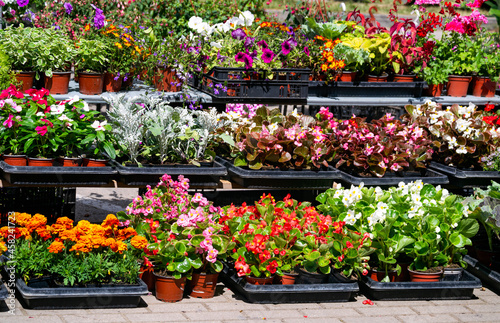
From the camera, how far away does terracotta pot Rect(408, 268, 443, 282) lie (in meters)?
4.22

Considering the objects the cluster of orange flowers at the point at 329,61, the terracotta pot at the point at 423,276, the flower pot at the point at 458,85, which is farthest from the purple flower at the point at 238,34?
the terracotta pot at the point at 423,276

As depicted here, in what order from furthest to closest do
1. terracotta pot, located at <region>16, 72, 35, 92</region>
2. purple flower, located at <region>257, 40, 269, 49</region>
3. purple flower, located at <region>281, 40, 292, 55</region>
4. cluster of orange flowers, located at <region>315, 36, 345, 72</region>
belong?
cluster of orange flowers, located at <region>315, 36, 345, 72</region> < purple flower, located at <region>281, 40, 292, 55</region> < purple flower, located at <region>257, 40, 269, 49</region> < terracotta pot, located at <region>16, 72, 35, 92</region>

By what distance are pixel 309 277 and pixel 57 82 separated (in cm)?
223

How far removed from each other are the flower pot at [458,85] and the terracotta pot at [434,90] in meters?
0.11

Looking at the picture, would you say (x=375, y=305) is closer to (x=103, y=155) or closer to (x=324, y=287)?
(x=324, y=287)

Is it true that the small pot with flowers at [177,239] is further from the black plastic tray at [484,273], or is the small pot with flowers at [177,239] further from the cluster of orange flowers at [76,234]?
the black plastic tray at [484,273]

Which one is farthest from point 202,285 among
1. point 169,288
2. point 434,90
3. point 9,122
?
point 434,90

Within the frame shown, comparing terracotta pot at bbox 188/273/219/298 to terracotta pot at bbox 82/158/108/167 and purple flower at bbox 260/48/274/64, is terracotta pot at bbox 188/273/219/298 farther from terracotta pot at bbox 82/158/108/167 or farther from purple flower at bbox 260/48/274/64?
purple flower at bbox 260/48/274/64

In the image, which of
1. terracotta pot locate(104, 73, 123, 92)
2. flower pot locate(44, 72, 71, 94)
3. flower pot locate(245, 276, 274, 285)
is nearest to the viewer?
flower pot locate(245, 276, 274, 285)

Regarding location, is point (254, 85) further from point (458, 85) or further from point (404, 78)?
point (458, 85)

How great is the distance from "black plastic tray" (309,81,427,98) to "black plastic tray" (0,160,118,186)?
83.0 inches

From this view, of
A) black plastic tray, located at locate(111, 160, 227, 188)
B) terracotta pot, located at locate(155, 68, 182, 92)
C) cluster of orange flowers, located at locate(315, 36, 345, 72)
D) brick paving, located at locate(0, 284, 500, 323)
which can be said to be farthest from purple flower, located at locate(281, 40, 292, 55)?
brick paving, located at locate(0, 284, 500, 323)

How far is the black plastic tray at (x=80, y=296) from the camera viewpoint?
3600mm

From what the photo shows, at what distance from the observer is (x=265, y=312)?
388 centimetres
